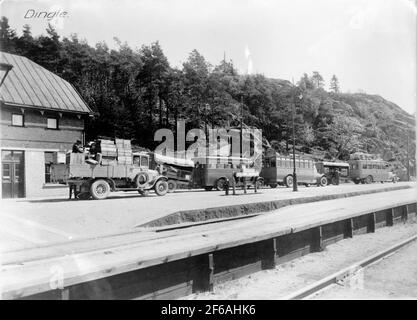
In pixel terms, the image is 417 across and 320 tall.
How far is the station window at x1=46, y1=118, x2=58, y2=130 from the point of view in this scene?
68.1 feet

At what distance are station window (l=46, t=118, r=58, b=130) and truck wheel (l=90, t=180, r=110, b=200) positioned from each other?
22.9 ft

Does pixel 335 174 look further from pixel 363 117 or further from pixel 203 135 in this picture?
pixel 363 117

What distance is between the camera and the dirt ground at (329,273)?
Result: 6.07m

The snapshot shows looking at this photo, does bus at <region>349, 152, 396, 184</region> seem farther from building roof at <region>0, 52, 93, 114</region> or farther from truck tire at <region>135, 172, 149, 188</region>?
building roof at <region>0, 52, 93, 114</region>

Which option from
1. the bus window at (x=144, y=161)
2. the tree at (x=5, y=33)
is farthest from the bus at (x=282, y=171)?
the tree at (x=5, y=33)

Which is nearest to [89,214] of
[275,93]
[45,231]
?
[45,231]

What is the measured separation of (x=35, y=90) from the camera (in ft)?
67.7

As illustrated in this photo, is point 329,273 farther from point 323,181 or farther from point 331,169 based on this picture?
point 331,169

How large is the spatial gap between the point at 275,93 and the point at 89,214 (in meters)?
45.4

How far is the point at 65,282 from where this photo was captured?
12.7 ft

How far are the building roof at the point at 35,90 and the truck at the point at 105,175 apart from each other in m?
6.05

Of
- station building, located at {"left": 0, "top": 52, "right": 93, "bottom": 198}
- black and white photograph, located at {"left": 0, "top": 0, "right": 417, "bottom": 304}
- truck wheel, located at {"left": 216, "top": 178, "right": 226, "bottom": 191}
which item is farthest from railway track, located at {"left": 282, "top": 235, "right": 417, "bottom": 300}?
station building, located at {"left": 0, "top": 52, "right": 93, "bottom": 198}

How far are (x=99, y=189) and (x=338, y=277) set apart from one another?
1159cm

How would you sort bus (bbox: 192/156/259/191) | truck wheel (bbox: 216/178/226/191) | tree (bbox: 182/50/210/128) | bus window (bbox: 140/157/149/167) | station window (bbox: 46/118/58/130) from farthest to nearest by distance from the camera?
tree (bbox: 182/50/210/128) → truck wheel (bbox: 216/178/226/191) → bus (bbox: 192/156/259/191) → station window (bbox: 46/118/58/130) → bus window (bbox: 140/157/149/167)
